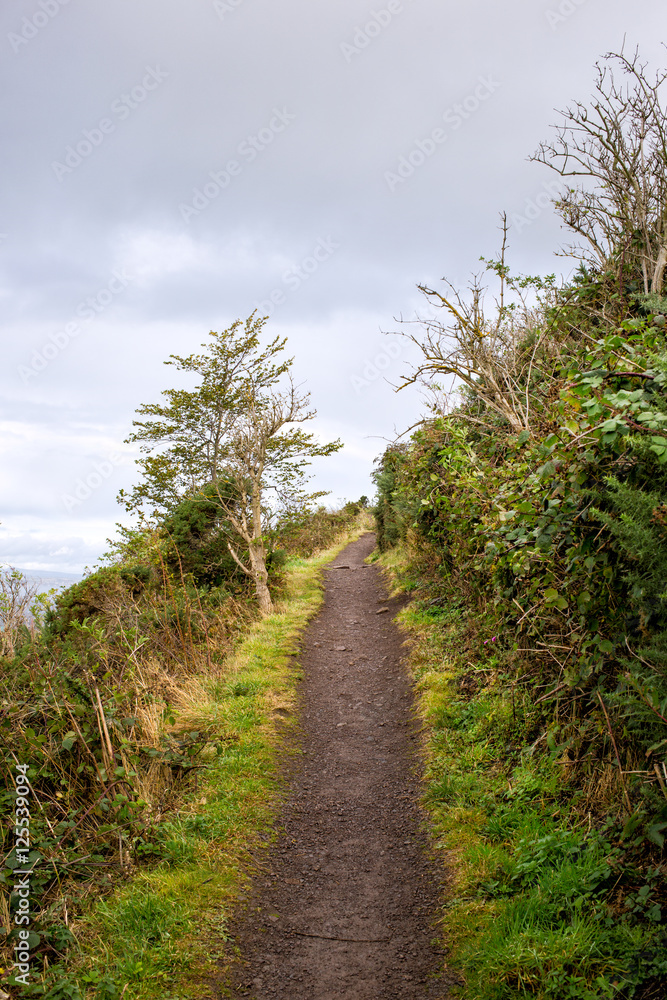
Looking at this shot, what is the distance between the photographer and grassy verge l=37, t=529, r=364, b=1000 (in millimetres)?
3262

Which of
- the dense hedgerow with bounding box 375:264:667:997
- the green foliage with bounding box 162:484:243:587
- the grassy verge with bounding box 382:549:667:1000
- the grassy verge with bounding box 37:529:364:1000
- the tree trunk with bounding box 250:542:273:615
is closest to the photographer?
the grassy verge with bounding box 382:549:667:1000

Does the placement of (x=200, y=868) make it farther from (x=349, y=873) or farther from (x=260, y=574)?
(x=260, y=574)

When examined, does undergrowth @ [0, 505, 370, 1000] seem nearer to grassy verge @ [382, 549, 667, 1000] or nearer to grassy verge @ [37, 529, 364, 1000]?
grassy verge @ [37, 529, 364, 1000]

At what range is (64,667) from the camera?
17.3 feet

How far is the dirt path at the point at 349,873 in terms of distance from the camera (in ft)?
11.2

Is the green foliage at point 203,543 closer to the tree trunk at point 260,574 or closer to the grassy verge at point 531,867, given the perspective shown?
the tree trunk at point 260,574

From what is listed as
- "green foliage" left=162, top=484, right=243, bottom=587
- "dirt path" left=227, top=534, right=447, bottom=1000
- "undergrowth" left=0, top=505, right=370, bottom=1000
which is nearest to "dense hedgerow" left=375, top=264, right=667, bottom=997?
"dirt path" left=227, top=534, right=447, bottom=1000

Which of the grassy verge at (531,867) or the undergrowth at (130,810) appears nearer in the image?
the grassy verge at (531,867)

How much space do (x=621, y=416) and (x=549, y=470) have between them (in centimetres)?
51

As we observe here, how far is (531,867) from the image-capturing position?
11.7 feet

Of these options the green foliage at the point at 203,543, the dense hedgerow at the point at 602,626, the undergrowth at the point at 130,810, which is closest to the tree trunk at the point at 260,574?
the green foliage at the point at 203,543

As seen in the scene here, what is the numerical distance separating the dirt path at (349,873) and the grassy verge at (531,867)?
0.86 feet

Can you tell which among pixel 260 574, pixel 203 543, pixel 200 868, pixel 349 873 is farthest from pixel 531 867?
pixel 203 543

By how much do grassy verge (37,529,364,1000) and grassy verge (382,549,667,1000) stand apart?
155 centimetres
